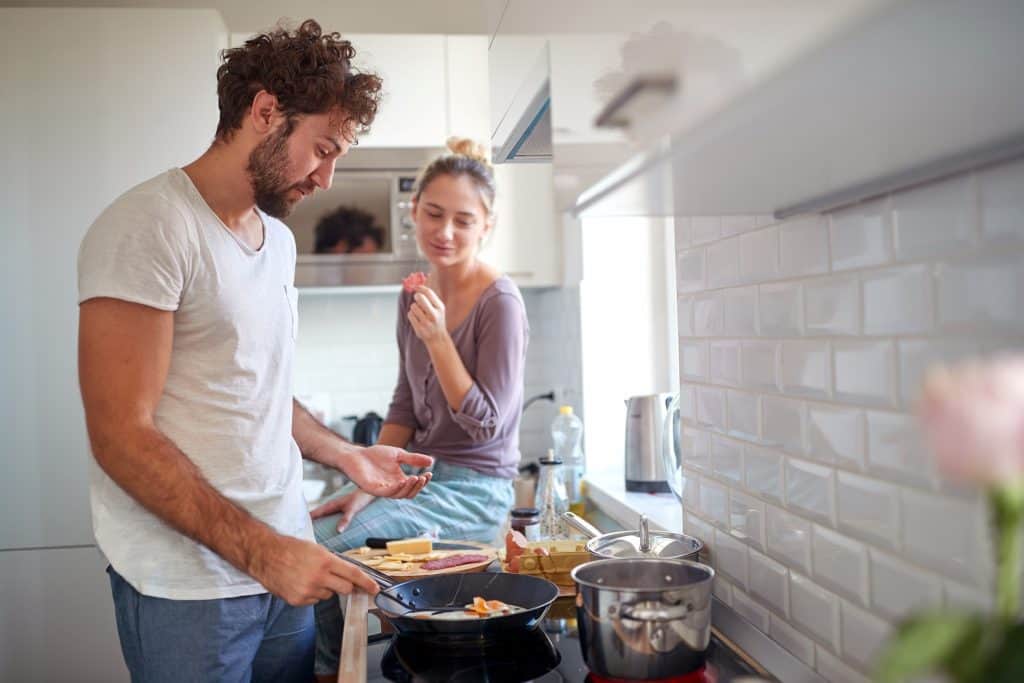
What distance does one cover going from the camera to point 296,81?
64.0 inches

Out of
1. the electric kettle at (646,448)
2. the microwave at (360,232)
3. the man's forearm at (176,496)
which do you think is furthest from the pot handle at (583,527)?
the microwave at (360,232)

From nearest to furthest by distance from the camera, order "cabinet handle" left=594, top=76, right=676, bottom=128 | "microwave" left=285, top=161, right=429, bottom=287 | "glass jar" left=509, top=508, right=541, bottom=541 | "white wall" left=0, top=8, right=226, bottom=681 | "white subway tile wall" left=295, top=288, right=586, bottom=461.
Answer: "cabinet handle" left=594, top=76, right=676, bottom=128 → "glass jar" left=509, top=508, right=541, bottom=541 → "white wall" left=0, top=8, right=226, bottom=681 → "microwave" left=285, top=161, right=429, bottom=287 → "white subway tile wall" left=295, top=288, right=586, bottom=461

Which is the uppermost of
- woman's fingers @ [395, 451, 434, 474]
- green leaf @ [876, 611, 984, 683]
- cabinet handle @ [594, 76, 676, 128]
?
cabinet handle @ [594, 76, 676, 128]

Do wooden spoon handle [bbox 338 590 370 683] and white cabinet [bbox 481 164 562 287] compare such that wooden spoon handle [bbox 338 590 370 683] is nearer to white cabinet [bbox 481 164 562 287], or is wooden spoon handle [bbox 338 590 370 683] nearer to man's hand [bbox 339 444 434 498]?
man's hand [bbox 339 444 434 498]

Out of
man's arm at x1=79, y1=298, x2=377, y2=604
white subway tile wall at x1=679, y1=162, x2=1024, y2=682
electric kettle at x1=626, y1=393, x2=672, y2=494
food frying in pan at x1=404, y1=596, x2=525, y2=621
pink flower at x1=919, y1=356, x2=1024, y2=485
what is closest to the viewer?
pink flower at x1=919, y1=356, x2=1024, y2=485

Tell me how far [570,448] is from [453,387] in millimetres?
718

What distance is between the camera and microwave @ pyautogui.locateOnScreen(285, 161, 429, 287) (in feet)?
10.3

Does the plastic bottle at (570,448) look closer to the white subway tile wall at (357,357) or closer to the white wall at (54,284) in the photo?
the white subway tile wall at (357,357)

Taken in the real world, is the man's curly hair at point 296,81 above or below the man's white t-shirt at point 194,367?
above

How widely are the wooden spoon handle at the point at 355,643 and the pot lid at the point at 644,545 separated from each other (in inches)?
14.0

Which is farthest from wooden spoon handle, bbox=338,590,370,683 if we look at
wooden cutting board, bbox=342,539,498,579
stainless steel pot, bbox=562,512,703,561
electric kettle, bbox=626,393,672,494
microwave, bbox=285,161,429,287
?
microwave, bbox=285,161,429,287

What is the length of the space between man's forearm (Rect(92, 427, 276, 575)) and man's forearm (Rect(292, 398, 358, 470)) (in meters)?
0.48

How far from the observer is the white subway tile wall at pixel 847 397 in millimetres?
819

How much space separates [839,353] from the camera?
1.04 metres
